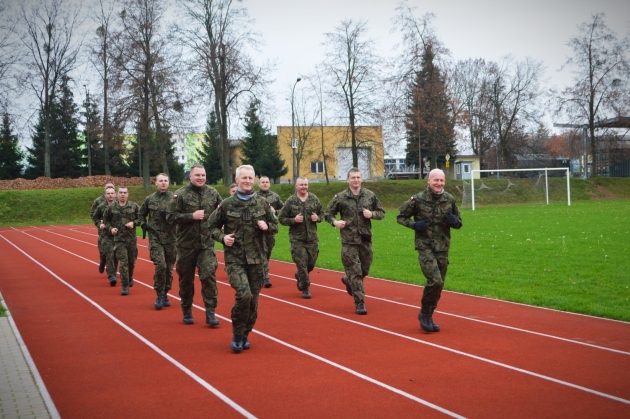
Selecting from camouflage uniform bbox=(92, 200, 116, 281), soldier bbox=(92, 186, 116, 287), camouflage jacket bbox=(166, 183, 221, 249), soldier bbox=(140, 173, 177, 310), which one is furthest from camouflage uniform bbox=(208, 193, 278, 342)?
camouflage uniform bbox=(92, 200, 116, 281)

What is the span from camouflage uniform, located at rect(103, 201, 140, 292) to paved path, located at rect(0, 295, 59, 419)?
4.87 meters

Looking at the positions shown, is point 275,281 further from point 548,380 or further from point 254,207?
point 548,380

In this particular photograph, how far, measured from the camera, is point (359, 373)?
300 inches

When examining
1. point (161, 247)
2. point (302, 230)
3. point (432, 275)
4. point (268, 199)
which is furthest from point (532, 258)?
point (161, 247)

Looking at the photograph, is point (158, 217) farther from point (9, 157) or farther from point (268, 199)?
point (9, 157)

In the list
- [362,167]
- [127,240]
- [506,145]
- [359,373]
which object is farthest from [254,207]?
[362,167]

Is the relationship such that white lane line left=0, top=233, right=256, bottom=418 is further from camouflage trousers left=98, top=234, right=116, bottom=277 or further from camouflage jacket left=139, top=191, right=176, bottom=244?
camouflage jacket left=139, top=191, right=176, bottom=244

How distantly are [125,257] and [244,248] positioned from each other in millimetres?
6395

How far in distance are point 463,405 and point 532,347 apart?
270 cm

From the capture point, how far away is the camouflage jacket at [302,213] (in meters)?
13.7

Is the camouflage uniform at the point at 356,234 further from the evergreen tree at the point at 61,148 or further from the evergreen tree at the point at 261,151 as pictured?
the evergreen tree at the point at 261,151

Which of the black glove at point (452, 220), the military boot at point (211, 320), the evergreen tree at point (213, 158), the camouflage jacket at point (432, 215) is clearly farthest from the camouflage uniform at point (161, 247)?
the evergreen tree at point (213, 158)

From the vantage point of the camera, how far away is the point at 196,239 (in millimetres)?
10625

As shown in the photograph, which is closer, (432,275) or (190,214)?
(432,275)
